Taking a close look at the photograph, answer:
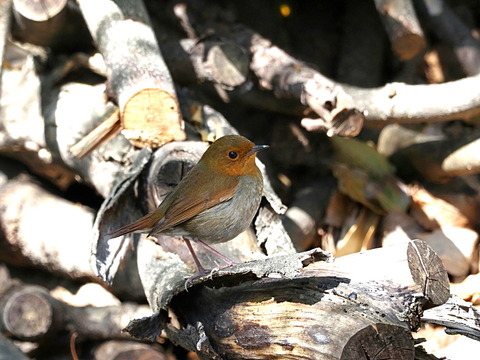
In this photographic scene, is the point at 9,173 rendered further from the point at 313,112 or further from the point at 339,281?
the point at 339,281

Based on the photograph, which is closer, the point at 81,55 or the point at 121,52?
the point at 121,52

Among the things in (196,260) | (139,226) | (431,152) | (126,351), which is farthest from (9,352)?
(431,152)

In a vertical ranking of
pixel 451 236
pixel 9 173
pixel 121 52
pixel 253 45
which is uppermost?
pixel 121 52

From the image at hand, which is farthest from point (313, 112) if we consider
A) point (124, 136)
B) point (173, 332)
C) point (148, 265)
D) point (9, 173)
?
point (9, 173)

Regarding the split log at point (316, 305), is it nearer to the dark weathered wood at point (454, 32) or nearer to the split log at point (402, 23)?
the split log at point (402, 23)

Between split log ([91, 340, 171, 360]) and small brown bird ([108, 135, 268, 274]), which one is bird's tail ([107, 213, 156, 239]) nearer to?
small brown bird ([108, 135, 268, 274])

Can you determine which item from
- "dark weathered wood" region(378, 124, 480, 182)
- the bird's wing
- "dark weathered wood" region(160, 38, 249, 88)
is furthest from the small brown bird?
"dark weathered wood" region(378, 124, 480, 182)
